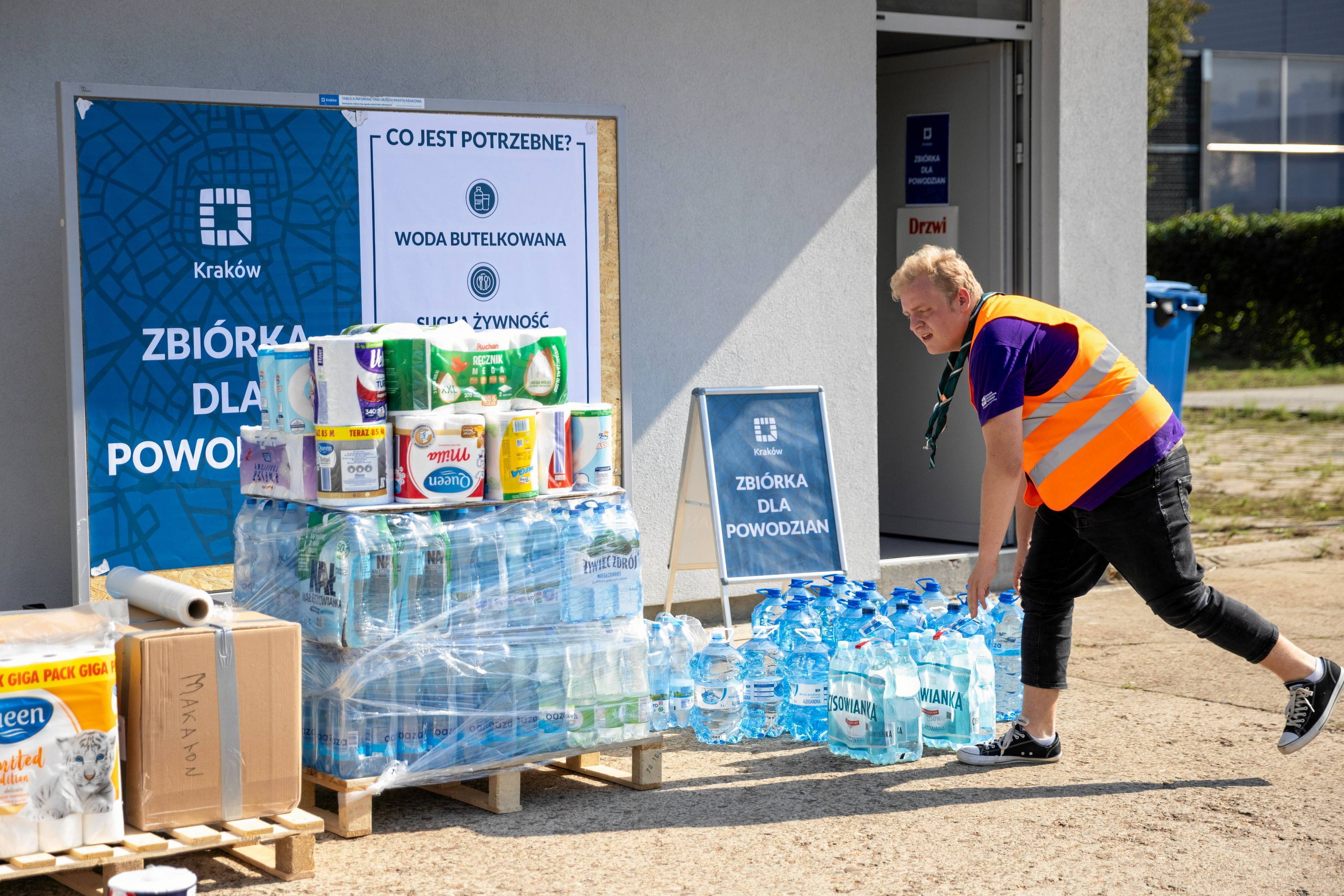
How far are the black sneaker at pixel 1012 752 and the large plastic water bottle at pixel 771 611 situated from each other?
983 mm

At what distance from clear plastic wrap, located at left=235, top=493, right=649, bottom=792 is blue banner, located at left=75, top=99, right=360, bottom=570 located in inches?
33.5

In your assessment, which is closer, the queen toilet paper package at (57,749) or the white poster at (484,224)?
the queen toilet paper package at (57,749)

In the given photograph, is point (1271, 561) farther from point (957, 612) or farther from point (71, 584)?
point (71, 584)

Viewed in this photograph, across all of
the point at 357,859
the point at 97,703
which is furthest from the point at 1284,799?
the point at 97,703

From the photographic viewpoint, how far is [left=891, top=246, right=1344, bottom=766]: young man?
16.4 ft

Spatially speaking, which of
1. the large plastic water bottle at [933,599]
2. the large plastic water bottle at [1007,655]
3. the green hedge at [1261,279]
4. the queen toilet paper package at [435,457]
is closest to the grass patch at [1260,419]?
the green hedge at [1261,279]

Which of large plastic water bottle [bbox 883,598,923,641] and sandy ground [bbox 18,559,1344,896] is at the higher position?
large plastic water bottle [bbox 883,598,923,641]

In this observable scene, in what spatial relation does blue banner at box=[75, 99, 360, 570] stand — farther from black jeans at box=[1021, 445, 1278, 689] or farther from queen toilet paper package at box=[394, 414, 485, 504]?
black jeans at box=[1021, 445, 1278, 689]

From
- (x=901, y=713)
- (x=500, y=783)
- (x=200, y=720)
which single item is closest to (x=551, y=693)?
(x=500, y=783)

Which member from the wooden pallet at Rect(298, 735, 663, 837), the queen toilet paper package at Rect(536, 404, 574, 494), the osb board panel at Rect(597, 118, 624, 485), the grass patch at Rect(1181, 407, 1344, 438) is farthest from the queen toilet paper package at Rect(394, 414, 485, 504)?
the grass patch at Rect(1181, 407, 1344, 438)

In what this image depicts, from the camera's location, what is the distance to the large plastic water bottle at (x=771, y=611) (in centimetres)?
614

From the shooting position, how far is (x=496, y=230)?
→ 6500mm

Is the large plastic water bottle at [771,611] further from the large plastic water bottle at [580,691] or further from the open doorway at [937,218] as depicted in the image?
the open doorway at [937,218]

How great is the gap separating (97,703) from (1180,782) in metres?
3.55
